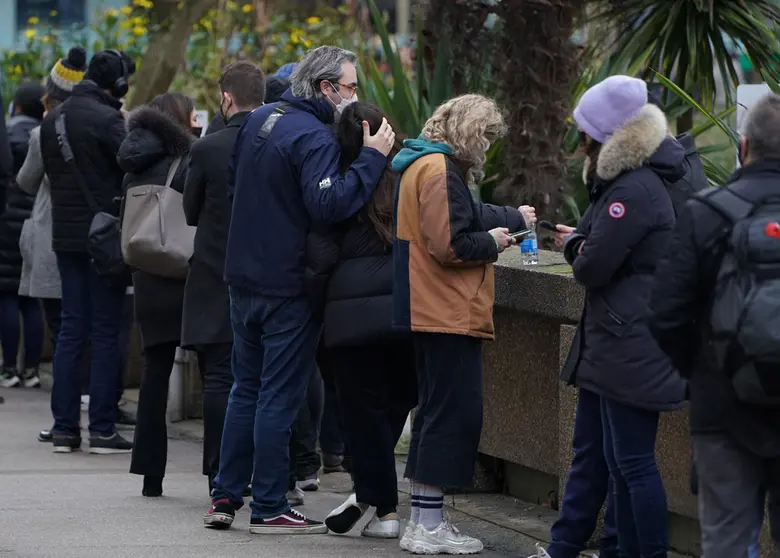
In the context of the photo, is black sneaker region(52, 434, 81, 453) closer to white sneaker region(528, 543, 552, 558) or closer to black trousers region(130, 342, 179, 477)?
black trousers region(130, 342, 179, 477)

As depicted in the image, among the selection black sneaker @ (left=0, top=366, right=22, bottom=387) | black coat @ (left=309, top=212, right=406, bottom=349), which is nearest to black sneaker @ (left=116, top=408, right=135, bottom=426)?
black sneaker @ (left=0, top=366, right=22, bottom=387)

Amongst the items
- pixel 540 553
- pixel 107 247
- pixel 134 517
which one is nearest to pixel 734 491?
pixel 540 553

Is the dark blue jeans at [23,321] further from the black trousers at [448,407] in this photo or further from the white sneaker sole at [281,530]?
the black trousers at [448,407]

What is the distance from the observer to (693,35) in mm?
9758

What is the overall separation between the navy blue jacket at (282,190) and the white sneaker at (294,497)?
124cm

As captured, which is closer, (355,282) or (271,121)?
(355,282)

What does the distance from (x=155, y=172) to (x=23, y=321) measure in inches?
158

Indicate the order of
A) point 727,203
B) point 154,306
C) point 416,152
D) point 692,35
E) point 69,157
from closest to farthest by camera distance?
point 727,203 < point 416,152 < point 154,306 < point 69,157 < point 692,35

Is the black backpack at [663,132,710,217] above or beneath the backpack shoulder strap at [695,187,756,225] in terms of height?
beneath

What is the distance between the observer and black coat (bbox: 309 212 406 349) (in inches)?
237

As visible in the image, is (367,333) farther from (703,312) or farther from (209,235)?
(703,312)

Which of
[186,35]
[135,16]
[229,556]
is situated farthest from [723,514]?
[135,16]

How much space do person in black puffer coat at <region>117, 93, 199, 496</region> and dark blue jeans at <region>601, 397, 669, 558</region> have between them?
264cm

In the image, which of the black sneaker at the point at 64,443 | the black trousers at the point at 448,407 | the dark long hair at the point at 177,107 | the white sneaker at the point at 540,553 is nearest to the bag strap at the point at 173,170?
the dark long hair at the point at 177,107
